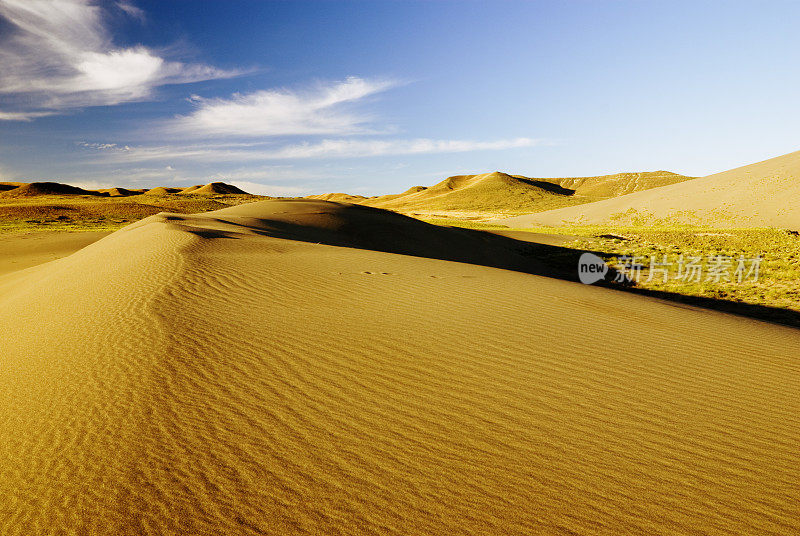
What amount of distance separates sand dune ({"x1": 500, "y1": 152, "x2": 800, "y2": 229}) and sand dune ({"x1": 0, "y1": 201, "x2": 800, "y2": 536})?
3723 centimetres

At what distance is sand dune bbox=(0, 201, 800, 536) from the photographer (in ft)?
7.83

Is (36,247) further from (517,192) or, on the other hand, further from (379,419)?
(517,192)

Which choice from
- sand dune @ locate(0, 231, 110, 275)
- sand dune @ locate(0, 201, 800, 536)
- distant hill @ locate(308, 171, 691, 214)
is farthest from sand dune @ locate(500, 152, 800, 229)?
sand dune @ locate(0, 231, 110, 275)

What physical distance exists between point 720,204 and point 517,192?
75.6 metres

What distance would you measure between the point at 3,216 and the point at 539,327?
49.6m

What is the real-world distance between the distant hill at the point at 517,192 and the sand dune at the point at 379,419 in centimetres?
8197

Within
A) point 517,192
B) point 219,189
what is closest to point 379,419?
point 517,192

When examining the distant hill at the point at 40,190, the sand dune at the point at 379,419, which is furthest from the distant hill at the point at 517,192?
A: the sand dune at the point at 379,419

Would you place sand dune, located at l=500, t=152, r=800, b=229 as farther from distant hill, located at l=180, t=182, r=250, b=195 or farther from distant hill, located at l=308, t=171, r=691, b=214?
distant hill, located at l=180, t=182, r=250, b=195

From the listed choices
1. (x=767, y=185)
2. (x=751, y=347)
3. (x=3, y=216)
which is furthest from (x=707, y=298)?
(x=3, y=216)

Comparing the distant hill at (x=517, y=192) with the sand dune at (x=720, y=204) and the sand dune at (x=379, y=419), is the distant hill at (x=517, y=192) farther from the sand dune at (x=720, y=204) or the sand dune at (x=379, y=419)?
the sand dune at (x=379, y=419)

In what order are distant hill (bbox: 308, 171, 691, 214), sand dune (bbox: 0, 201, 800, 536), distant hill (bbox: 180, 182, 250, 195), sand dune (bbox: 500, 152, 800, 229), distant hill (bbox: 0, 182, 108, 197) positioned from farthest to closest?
distant hill (bbox: 180, 182, 250, 195)
distant hill (bbox: 308, 171, 691, 214)
distant hill (bbox: 0, 182, 108, 197)
sand dune (bbox: 500, 152, 800, 229)
sand dune (bbox: 0, 201, 800, 536)

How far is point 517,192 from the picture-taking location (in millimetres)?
114750

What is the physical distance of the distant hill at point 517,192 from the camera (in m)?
98.1
